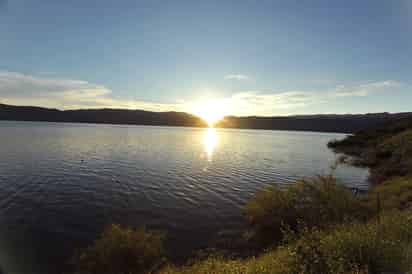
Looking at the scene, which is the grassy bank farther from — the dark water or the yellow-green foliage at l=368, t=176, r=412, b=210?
the dark water

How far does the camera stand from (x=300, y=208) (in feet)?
38.6

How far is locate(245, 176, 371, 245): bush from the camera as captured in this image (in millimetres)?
10844

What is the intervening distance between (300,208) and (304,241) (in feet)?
21.0

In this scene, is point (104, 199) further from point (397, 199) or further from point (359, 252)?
point (397, 199)

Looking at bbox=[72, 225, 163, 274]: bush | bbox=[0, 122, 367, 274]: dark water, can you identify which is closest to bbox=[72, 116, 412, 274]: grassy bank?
bbox=[72, 225, 163, 274]: bush

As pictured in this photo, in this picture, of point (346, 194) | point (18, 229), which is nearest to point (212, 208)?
point (346, 194)

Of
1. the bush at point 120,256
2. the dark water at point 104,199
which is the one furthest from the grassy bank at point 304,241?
the dark water at point 104,199

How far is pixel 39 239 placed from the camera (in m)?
10.7

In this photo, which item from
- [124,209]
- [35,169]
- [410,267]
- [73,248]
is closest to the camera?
[410,267]

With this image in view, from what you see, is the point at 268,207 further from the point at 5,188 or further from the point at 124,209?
the point at 5,188

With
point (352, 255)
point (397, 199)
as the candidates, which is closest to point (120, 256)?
point (352, 255)

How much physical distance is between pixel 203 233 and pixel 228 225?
72.9 inches

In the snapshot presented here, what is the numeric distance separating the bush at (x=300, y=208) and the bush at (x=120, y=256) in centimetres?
569

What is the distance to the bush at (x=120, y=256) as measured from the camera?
8.39 m
